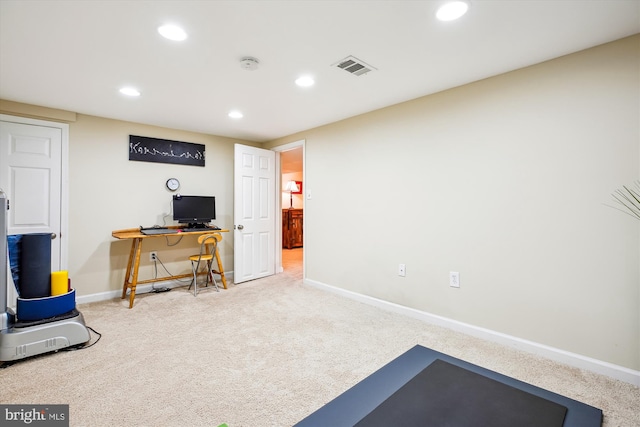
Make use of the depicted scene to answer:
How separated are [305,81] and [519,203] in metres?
2.08

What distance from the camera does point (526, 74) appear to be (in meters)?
2.40

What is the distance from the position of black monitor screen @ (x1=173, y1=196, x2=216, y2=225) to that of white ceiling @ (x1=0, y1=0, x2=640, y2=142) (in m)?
1.46

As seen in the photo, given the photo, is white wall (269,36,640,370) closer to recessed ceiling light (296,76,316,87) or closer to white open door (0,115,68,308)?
recessed ceiling light (296,76,316,87)

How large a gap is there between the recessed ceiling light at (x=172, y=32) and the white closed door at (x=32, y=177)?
2530 mm

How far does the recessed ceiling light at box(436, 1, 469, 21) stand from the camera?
5.49 feet

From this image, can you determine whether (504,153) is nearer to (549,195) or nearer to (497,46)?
(549,195)

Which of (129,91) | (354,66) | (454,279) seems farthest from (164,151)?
(454,279)

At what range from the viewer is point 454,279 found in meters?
2.84

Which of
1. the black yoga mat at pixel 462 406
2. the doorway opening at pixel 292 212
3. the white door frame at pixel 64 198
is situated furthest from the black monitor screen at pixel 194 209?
the black yoga mat at pixel 462 406

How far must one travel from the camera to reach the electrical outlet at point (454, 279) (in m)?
2.82

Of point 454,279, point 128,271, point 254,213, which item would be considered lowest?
point 128,271

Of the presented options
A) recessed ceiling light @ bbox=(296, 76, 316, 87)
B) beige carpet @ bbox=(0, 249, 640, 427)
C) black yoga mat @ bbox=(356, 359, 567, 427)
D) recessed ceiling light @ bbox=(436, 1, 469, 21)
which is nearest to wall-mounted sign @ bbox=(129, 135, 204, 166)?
beige carpet @ bbox=(0, 249, 640, 427)

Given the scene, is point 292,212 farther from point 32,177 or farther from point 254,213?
point 32,177

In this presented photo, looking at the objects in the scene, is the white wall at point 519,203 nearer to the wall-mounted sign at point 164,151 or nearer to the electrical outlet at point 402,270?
the electrical outlet at point 402,270
